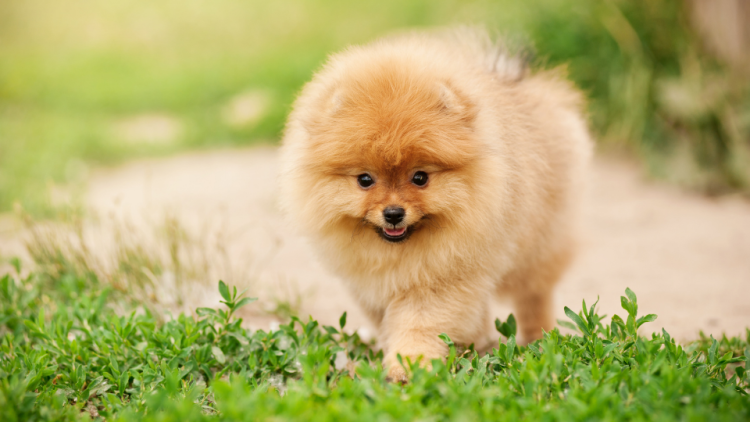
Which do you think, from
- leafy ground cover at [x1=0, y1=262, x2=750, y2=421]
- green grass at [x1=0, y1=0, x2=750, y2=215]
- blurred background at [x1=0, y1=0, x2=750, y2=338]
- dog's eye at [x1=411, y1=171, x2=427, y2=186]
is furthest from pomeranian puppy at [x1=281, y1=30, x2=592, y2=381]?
green grass at [x1=0, y1=0, x2=750, y2=215]

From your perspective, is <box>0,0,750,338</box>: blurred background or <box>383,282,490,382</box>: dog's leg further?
<box>0,0,750,338</box>: blurred background

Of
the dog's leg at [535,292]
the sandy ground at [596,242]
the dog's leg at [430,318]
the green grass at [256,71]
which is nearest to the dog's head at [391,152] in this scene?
the dog's leg at [430,318]

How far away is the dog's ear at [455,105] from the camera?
2674 mm

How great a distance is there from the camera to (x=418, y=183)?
8.77ft

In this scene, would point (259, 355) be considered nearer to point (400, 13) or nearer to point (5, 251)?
point (5, 251)

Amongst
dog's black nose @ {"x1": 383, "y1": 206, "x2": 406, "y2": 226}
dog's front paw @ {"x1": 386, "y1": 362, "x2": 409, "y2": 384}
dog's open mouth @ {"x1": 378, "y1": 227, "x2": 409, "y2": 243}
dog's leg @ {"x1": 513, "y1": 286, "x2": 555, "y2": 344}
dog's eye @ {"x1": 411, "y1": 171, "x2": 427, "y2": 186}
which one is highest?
dog's eye @ {"x1": 411, "y1": 171, "x2": 427, "y2": 186}

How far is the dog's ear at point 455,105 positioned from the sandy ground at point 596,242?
1065 mm

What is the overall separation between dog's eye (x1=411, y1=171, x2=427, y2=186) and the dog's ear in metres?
0.32

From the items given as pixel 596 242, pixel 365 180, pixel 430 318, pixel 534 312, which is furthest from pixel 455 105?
pixel 596 242

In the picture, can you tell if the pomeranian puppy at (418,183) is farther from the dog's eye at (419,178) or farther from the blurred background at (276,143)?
the blurred background at (276,143)

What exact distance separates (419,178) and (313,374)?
999 millimetres

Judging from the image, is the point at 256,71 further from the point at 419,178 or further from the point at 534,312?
the point at 419,178

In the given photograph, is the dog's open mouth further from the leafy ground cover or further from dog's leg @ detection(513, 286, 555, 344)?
dog's leg @ detection(513, 286, 555, 344)

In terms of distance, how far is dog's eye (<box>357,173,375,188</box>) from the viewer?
2670mm
